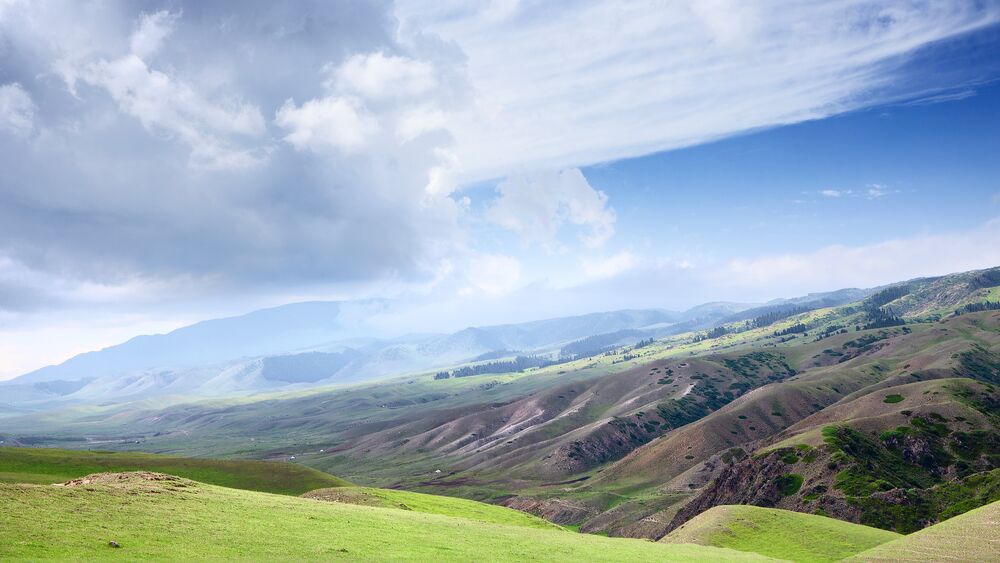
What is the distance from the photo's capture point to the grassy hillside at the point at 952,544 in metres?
56.7

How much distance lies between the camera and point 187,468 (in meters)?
110

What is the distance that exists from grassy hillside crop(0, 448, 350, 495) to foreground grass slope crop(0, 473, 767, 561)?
40.8 meters

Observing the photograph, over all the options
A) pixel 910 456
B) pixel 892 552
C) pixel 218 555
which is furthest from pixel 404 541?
pixel 910 456

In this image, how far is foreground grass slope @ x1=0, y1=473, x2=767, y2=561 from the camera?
128ft

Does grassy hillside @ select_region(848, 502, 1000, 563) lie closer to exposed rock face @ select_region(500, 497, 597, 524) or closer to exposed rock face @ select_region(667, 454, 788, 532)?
exposed rock face @ select_region(667, 454, 788, 532)

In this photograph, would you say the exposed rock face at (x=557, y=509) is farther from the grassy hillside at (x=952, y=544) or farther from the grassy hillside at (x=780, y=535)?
the grassy hillside at (x=952, y=544)

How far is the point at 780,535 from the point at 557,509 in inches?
3882

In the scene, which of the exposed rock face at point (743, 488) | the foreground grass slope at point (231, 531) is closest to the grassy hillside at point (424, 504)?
the foreground grass slope at point (231, 531)

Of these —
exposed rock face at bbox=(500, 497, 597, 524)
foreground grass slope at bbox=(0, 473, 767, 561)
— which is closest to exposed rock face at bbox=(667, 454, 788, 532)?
exposed rock face at bbox=(500, 497, 597, 524)

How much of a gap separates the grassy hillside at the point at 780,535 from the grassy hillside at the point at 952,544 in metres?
17.0

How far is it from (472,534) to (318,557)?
21192 mm

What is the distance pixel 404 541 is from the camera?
2024 inches

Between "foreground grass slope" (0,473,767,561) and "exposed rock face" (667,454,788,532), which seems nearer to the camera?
"foreground grass slope" (0,473,767,561)

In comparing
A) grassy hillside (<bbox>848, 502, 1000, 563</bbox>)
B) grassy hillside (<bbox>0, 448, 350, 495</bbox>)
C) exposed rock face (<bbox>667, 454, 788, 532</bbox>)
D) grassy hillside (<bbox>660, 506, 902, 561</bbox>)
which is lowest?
exposed rock face (<bbox>667, 454, 788, 532</bbox>)
